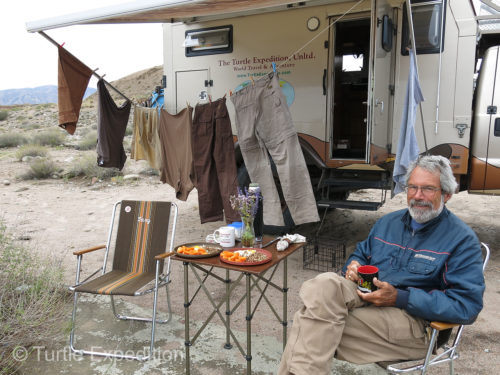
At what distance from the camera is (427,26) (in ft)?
13.8

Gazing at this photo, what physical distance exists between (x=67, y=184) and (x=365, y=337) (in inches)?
357

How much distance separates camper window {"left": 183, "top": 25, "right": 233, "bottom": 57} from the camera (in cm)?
493

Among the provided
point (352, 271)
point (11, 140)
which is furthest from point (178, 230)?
point (11, 140)

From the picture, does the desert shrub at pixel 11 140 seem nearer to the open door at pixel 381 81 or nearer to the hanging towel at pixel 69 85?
the hanging towel at pixel 69 85

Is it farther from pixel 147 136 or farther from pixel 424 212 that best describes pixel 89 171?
pixel 424 212

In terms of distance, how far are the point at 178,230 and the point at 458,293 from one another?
4.50 m

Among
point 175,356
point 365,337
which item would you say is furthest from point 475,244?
point 175,356

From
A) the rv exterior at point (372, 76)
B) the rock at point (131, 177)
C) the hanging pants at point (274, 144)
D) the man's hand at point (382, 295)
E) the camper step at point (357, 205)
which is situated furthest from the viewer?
the rock at point (131, 177)

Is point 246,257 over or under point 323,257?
over

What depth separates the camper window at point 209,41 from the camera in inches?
194

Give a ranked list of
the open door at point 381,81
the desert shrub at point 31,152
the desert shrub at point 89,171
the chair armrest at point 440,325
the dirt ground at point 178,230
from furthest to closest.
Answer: the desert shrub at point 31,152, the desert shrub at point 89,171, the open door at point 381,81, the dirt ground at point 178,230, the chair armrest at point 440,325

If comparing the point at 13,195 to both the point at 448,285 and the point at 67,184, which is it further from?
the point at 448,285

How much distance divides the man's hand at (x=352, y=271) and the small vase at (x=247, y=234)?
2.07ft

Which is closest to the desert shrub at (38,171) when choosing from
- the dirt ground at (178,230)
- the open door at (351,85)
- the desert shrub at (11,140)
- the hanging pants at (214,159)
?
the dirt ground at (178,230)
